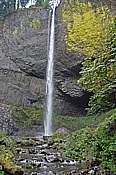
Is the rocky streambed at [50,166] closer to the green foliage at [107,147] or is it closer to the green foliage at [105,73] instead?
the green foliage at [107,147]

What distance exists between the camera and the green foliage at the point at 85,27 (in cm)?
2989

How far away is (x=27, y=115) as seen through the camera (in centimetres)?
2866

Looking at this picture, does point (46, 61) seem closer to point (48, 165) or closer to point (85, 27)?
point (85, 27)

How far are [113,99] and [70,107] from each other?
20.8m

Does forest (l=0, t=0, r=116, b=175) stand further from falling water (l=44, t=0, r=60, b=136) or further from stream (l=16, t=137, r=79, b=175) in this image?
stream (l=16, t=137, r=79, b=175)

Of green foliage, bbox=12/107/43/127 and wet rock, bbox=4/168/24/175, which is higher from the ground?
wet rock, bbox=4/168/24/175

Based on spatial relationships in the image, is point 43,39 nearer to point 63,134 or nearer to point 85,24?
point 85,24

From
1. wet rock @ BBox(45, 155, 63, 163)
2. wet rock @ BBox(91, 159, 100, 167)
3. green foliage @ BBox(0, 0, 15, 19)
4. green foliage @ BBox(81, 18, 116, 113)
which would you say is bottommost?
wet rock @ BBox(45, 155, 63, 163)

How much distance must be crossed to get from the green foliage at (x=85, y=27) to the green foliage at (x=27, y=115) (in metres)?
5.84

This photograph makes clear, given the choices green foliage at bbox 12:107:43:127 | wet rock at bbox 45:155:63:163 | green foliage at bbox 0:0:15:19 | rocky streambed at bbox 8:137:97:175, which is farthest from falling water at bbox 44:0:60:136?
wet rock at bbox 45:155:63:163

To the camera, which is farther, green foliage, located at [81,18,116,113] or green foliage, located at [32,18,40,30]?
green foliage, located at [32,18,40,30]

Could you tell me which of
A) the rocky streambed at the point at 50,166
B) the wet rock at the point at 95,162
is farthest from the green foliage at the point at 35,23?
the wet rock at the point at 95,162

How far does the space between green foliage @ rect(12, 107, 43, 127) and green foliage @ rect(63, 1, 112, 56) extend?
230 inches

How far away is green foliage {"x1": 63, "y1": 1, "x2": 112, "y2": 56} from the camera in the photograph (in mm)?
29891
